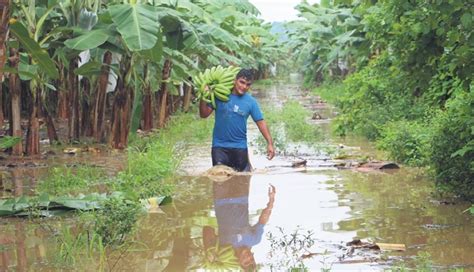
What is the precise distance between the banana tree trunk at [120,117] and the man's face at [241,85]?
398 cm

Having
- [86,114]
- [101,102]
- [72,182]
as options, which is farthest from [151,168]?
[86,114]

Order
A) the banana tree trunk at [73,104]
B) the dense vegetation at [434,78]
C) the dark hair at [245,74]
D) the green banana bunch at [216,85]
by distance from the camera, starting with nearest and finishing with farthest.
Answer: the dense vegetation at [434,78]
the dark hair at [245,74]
the green banana bunch at [216,85]
the banana tree trunk at [73,104]

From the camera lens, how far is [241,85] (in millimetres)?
→ 10414

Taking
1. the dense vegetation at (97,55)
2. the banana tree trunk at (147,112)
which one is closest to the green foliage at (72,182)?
the dense vegetation at (97,55)

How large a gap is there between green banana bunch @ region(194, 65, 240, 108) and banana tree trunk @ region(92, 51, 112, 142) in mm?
3545

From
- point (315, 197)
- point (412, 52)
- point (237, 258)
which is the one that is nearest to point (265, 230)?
point (237, 258)

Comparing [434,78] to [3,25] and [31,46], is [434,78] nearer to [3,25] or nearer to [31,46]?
[31,46]

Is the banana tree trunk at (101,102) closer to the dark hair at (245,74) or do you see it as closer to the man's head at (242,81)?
the man's head at (242,81)

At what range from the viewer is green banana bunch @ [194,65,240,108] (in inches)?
413

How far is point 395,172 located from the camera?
11.0 m

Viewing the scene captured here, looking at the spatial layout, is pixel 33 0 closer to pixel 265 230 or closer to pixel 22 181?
pixel 22 181

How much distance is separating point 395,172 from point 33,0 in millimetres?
6036

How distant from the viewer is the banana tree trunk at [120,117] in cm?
1403

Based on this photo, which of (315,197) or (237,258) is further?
(315,197)
